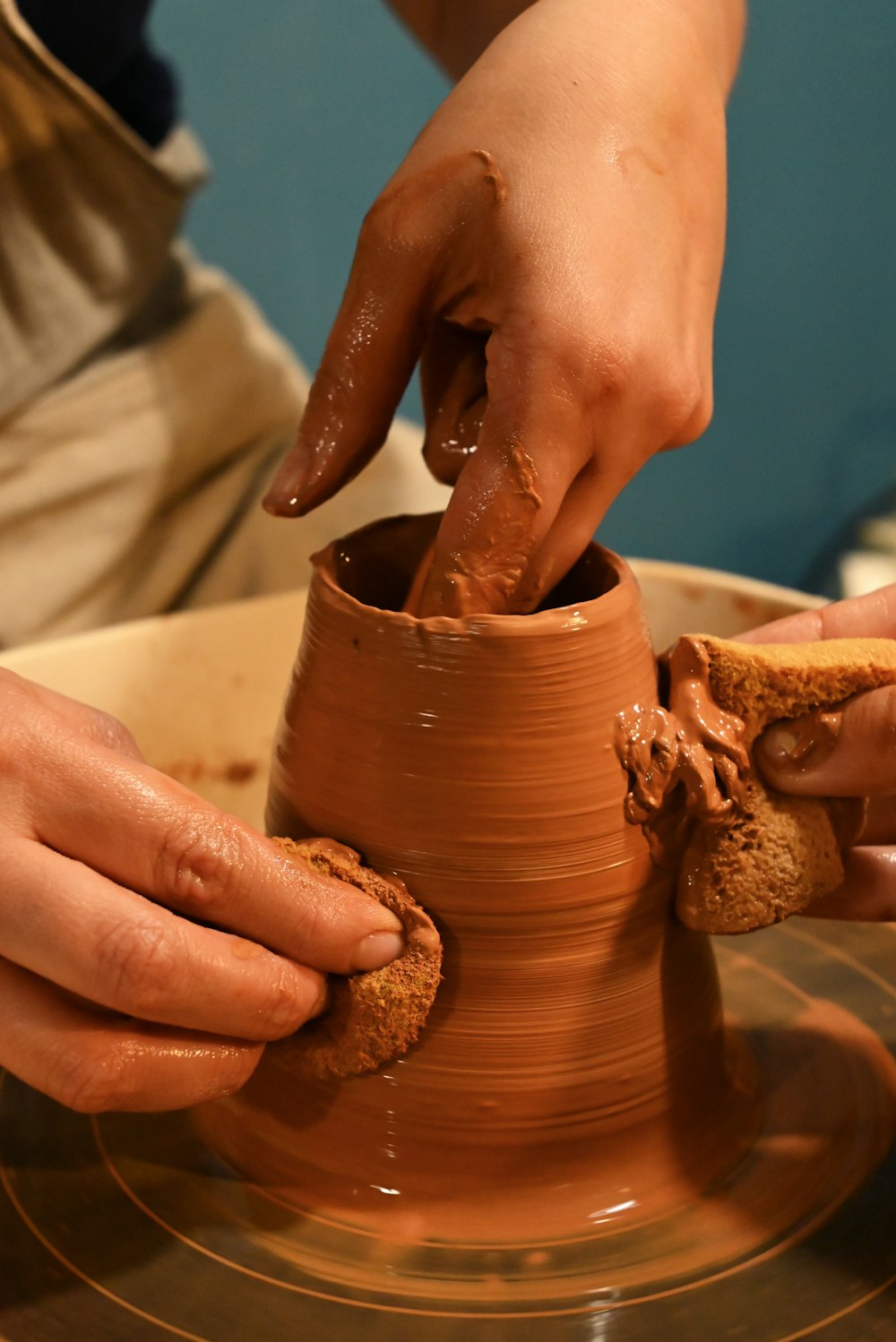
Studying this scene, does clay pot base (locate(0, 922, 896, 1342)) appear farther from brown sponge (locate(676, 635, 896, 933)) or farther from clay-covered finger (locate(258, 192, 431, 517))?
clay-covered finger (locate(258, 192, 431, 517))

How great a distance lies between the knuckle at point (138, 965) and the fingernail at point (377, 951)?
99mm

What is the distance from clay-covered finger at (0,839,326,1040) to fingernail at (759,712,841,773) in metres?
Answer: 0.31

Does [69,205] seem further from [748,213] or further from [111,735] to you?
[748,213]

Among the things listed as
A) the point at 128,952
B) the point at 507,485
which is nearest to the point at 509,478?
the point at 507,485

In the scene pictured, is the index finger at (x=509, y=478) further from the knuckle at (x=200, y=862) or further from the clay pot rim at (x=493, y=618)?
the knuckle at (x=200, y=862)

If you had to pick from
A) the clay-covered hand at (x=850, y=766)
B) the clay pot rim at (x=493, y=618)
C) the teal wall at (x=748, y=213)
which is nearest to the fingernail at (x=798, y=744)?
the clay-covered hand at (x=850, y=766)

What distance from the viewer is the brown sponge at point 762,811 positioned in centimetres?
75

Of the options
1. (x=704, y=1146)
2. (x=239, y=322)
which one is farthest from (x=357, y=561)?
(x=239, y=322)

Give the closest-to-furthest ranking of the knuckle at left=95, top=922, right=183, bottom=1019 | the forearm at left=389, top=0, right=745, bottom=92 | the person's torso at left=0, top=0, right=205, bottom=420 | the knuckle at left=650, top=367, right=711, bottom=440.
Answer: the knuckle at left=95, top=922, right=183, bottom=1019 → the knuckle at left=650, top=367, right=711, bottom=440 → the forearm at left=389, top=0, right=745, bottom=92 → the person's torso at left=0, top=0, right=205, bottom=420

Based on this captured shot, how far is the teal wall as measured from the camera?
8.14 feet

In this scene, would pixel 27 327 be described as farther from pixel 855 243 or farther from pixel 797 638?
pixel 855 243

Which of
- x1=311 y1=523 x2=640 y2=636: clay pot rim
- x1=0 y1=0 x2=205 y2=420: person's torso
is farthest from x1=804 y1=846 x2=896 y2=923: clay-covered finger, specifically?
x1=0 y1=0 x2=205 y2=420: person's torso

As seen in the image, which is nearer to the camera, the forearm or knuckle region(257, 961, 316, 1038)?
knuckle region(257, 961, 316, 1038)

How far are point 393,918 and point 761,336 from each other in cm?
229
